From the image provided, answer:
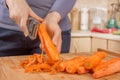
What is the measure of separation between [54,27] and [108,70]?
273 millimetres

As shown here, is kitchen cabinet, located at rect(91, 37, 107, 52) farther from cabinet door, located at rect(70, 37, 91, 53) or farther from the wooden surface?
the wooden surface

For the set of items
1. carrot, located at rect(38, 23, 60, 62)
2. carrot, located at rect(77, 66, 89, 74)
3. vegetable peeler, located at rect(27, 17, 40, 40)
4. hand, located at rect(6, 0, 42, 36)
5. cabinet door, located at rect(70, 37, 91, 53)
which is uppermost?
hand, located at rect(6, 0, 42, 36)

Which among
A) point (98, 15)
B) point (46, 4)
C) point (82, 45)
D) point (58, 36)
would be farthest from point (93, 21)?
point (58, 36)

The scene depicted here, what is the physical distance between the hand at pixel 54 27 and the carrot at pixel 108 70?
0.69 ft

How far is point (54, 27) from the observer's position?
3.11 ft

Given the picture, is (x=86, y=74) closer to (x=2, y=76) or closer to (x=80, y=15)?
(x=2, y=76)

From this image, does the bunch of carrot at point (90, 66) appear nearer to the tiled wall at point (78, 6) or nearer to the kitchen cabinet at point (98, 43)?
→ the kitchen cabinet at point (98, 43)

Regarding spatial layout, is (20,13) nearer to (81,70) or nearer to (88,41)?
(81,70)

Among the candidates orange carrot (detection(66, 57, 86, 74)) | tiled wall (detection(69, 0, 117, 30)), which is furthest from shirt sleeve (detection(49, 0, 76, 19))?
tiled wall (detection(69, 0, 117, 30))

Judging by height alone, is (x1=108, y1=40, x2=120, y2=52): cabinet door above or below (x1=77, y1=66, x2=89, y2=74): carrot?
below

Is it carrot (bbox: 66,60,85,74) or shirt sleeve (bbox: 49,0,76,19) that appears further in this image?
shirt sleeve (bbox: 49,0,76,19)

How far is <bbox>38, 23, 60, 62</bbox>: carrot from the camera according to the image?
0.86 m

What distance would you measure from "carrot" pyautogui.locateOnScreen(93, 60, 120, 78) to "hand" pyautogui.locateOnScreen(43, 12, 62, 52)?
0.69ft

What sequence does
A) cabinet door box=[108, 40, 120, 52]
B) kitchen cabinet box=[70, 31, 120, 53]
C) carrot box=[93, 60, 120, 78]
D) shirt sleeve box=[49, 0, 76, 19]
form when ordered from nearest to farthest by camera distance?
carrot box=[93, 60, 120, 78]
shirt sleeve box=[49, 0, 76, 19]
cabinet door box=[108, 40, 120, 52]
kitchen cabinet box=[70, 31, 120, 53]
